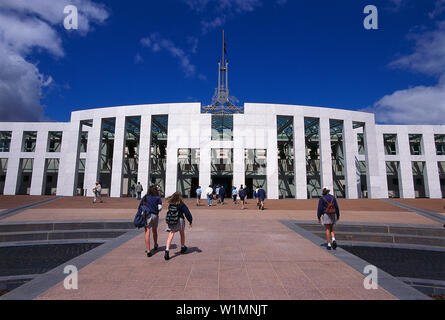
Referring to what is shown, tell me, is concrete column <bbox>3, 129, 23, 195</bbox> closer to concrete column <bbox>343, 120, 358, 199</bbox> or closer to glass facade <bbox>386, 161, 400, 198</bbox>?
concrete column <bbox>343, 120, 358, 199</bbox>

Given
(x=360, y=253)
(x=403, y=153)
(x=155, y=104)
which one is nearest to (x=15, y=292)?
(x=360, y=253)

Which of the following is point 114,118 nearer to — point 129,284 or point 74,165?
point 74,165

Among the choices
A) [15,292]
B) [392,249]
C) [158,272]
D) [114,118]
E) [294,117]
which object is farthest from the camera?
[114,118]

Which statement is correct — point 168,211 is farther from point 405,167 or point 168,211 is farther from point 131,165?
point 405,167

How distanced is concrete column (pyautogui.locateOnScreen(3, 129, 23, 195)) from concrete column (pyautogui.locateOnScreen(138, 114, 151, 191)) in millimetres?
21607

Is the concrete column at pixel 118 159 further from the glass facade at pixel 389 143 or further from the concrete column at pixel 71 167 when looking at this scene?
the glass facade at pixel 389 143

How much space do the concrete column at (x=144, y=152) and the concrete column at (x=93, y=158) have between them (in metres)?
Answer: 6.03

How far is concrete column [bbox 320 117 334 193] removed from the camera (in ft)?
91.4

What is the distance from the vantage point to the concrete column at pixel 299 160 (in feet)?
90.9

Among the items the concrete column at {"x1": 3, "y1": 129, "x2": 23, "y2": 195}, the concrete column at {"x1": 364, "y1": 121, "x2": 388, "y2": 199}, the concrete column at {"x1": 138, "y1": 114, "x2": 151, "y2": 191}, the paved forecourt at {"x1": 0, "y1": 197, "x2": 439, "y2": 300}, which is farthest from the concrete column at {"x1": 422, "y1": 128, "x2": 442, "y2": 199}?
the concrete column at {"x1": 3, "y1": 129, "x2": 23, "y2": 195}

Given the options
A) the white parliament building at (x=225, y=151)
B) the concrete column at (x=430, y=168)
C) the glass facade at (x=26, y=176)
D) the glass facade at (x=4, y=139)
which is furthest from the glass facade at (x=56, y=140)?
the concrete column at (x=430, y=168)

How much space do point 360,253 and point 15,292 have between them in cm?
879

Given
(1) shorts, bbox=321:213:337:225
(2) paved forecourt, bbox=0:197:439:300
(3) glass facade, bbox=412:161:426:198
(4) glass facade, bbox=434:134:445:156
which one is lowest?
(2) paved forecourt, bbox=0:197:439:300
